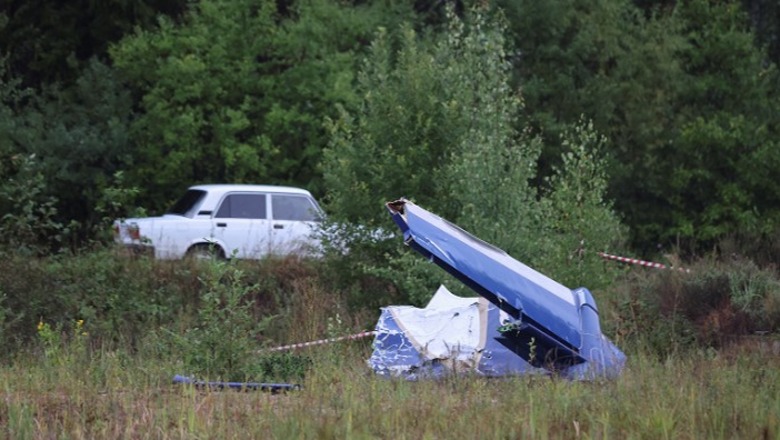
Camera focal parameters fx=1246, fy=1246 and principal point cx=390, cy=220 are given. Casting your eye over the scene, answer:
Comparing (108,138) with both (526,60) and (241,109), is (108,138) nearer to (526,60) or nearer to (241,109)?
(241,109)

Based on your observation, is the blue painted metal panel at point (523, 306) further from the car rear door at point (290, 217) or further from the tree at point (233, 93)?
the tree at point (233, 93)

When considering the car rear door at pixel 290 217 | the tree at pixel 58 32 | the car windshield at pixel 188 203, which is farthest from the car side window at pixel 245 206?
the tree at pixel 58 32

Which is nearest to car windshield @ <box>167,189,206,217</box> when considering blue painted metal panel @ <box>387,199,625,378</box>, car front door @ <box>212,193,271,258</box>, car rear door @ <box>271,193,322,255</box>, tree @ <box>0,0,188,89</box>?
car front door @ <box>212,193,271,258</box>

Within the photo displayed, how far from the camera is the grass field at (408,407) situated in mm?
6945

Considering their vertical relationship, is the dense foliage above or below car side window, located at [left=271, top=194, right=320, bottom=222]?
above

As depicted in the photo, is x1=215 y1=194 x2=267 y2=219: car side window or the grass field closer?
the grass field

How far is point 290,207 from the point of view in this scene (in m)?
22.2

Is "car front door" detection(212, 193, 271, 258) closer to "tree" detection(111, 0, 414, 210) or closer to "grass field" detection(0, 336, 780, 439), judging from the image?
"tree" detection(111, 0, 414, 210)

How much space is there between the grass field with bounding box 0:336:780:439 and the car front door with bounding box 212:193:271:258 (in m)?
12.6

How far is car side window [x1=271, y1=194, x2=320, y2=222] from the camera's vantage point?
22094 mm

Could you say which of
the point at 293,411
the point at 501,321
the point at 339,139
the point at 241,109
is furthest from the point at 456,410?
the point at 241,109

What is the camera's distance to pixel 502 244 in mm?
15344

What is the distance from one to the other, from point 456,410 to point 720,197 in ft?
66.0

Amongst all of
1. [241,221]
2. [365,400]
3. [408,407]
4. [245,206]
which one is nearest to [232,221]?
[241,221]
